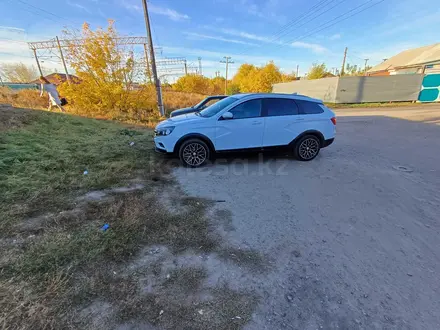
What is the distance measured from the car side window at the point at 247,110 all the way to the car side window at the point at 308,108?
3.74 ft

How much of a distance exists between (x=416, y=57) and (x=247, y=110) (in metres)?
47.1

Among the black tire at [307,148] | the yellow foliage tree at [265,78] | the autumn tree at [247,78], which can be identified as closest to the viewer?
the black tire at [307,148]

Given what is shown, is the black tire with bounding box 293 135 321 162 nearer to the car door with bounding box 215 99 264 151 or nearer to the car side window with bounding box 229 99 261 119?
the car door with bounding box 215 99 264 151

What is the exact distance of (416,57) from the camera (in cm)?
3459

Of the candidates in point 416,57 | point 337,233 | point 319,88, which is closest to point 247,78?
point 319,88

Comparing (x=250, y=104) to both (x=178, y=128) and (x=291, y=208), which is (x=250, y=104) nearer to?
(x=178, y=128)

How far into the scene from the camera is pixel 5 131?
19.5ft

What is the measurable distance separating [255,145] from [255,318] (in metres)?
3.90

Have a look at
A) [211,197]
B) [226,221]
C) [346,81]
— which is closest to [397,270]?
[226,221]

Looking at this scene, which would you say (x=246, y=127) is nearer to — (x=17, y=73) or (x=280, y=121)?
(x=280, y=121)

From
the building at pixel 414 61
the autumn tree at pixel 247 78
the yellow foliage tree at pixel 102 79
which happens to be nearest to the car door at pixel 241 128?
the yellow foliage tree at pixel 102 79

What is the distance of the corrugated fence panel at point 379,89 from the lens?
1952cm

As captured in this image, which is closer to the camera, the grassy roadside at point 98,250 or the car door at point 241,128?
the grassy roadside at point 98,250

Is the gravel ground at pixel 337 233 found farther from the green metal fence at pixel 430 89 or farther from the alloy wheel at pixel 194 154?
the green metal fence at pixel 430 89
